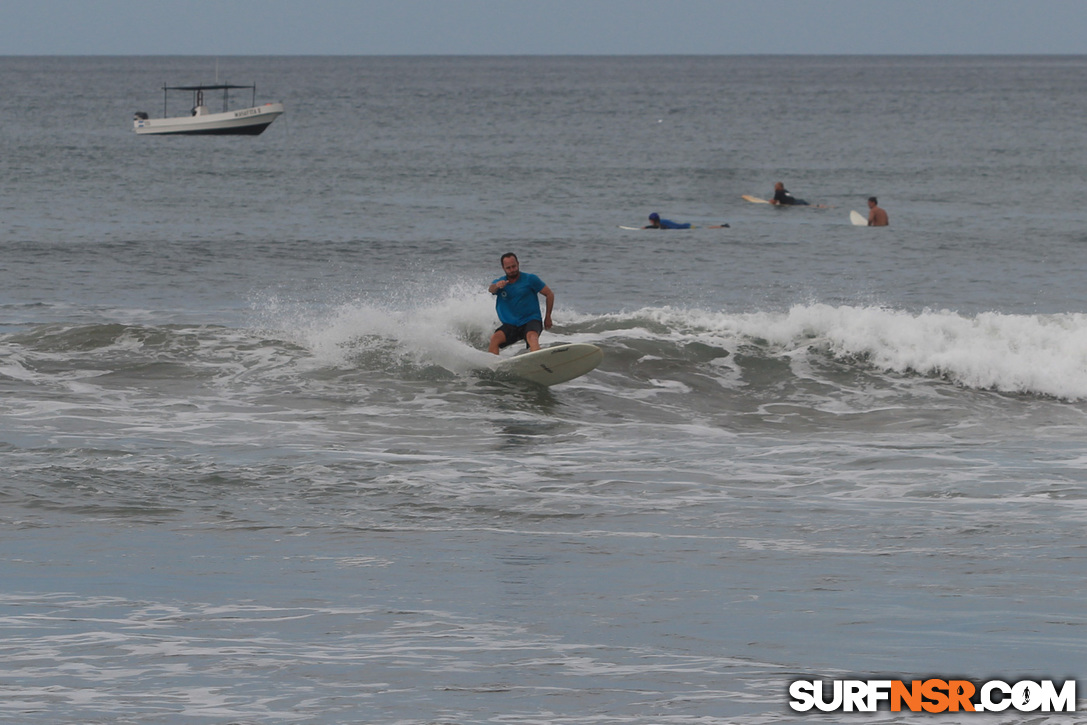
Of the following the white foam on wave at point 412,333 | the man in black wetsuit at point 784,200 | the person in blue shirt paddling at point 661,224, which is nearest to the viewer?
the white foam on wave at point 412,333

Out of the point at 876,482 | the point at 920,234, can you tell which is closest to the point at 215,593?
the point at 876,482

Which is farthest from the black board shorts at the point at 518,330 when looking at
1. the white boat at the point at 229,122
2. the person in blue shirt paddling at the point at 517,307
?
the white boat at the point at 229,122

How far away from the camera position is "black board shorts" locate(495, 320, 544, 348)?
16.7m

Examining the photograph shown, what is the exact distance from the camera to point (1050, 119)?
320ft

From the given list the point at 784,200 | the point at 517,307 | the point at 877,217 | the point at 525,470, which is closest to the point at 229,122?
the point at 784,200

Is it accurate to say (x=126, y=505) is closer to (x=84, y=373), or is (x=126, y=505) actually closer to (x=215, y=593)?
(x=215, y=593)

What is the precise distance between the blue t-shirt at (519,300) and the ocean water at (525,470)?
2.80 feet

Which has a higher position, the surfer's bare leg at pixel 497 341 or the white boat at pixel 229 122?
the white boat at pixel 229 122

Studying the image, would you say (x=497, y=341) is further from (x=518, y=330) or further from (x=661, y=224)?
(x=661, y=224)

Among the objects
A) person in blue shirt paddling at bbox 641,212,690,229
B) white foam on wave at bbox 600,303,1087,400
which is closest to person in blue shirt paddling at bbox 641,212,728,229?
person in blue shirt paddling at bbox 641,212,690,229

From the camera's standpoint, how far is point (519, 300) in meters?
16.6

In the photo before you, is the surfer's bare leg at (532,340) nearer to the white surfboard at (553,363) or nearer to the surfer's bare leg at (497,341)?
the white surfboard at (553,363)

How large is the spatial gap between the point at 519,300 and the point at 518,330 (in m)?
0.45

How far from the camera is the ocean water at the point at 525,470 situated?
6867mm
